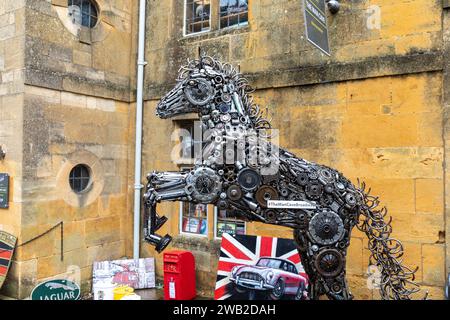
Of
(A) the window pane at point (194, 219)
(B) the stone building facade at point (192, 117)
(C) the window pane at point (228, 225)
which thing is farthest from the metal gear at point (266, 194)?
(A) the window pane at point (194, 219)

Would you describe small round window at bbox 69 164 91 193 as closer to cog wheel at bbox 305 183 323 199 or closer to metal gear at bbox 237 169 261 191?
metal gear at bbox 237 169 261 191

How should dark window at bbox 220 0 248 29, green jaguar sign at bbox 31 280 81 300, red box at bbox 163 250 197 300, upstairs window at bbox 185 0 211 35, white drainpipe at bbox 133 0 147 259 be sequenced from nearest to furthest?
1. green jaguar sign at bbox 31 280 81 300
2. red box at bbox 163 250 197 300
3. dark window at bbox 220 0 248 29
4. upstairs window at bbox 185 0 211 35
5. white drainpipe at bbox 133 0 147 259

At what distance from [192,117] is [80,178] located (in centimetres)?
241

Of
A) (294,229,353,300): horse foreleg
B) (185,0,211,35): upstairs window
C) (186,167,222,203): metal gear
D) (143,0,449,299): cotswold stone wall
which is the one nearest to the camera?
(186,167,222,203): metal gear

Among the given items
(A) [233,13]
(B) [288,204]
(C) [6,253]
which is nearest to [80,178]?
(C) [6,253]

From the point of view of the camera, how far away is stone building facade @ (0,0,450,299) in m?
5.34

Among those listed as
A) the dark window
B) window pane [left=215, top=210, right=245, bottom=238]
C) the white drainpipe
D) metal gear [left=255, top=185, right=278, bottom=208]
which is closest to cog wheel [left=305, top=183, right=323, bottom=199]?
metal gear [left=255, top=185, right=278, bottom=208]

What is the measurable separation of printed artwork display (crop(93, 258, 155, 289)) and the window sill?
438 centimetres

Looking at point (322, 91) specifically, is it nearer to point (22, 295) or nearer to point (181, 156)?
point (181, 156)

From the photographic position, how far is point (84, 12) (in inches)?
291

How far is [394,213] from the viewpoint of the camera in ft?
18.0

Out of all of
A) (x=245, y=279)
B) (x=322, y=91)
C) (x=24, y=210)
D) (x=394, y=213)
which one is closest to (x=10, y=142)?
(x=24, y=210)

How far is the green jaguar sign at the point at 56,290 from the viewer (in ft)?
20.0

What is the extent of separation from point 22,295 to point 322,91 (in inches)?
227
